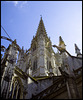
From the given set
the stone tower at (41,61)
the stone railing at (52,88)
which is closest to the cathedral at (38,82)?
the stone railing at (52,88)

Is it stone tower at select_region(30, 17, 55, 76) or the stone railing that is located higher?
stone tower at select_region(30, 17, 55, 76)

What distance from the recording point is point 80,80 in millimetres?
7746

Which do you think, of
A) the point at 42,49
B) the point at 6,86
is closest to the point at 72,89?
the point at 6,86

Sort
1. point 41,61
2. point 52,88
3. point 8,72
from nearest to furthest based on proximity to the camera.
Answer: point 8,72, point 52,88, point 41,61

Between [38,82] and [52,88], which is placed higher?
[52,88]

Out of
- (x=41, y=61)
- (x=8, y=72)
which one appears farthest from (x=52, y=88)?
(x=41, y=61)

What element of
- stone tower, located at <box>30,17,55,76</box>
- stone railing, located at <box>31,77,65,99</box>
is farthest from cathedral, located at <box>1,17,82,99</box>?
stone tower, located at <box>30,17,55,76</box>

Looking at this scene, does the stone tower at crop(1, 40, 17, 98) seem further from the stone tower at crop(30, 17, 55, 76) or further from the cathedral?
the stone tower at crop(30, 17, 55, 76)

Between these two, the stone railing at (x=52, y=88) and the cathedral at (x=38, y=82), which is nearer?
the cathedral at (x=38, y=82)

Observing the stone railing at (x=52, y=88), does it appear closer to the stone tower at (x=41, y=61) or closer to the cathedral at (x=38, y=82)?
→ the cathedral at (x=38, y=82)

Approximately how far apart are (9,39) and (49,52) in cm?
1618

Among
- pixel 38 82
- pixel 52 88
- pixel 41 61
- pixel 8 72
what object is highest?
pixel 41 61

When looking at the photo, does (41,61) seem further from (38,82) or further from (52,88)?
(52,88)

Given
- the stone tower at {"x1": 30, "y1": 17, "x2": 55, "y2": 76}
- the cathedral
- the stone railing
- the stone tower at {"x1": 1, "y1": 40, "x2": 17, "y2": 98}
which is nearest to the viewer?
the cathedral
